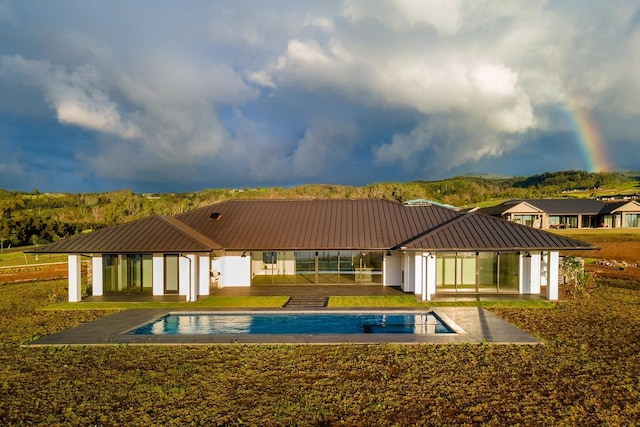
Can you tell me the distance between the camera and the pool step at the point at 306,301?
16.8m

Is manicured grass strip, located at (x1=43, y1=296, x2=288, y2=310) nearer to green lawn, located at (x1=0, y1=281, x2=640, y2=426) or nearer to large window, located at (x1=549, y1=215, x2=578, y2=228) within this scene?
green lawn, located at (x1=0, y1=281, x2=640, y2=426)

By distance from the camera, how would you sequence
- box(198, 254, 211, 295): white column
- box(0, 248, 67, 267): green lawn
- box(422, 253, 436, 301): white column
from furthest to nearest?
1. box(0, 248, 67, 267): green lawn
2. box(198, 254, 211, 295): white column
3. box(422, 253, 436, 301): white column

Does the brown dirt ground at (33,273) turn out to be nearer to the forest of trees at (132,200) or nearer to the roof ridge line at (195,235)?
the roof ridge line at (195,235)

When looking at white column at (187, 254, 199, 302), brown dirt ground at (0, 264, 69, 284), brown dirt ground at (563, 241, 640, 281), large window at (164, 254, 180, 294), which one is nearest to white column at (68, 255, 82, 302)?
large window at (164, 254, 180, 294)

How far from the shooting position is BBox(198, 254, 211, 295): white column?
1886 centimetres

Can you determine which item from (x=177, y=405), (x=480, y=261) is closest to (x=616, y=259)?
(x=480, y=261)

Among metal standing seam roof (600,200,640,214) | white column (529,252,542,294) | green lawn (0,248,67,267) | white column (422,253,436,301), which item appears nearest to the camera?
white column (422,253,436,301)

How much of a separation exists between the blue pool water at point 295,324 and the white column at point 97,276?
5764mm

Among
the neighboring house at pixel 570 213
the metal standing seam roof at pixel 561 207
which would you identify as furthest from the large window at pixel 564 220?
the metal standing seam roof at pixel 561 207

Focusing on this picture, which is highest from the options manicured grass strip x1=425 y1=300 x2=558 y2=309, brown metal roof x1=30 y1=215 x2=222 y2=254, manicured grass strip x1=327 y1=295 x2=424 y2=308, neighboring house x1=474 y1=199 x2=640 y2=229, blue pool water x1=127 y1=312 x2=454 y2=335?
neighboring house x1=474 y1=199 x2=640 y2=229

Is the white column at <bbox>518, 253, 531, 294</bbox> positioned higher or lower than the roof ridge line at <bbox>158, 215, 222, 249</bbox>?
lower

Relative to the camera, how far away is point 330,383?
8.52 metres

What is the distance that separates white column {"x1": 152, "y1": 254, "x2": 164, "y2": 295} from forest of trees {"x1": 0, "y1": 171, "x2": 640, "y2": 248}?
36654mm

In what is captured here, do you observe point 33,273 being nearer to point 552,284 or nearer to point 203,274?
point 203,274
